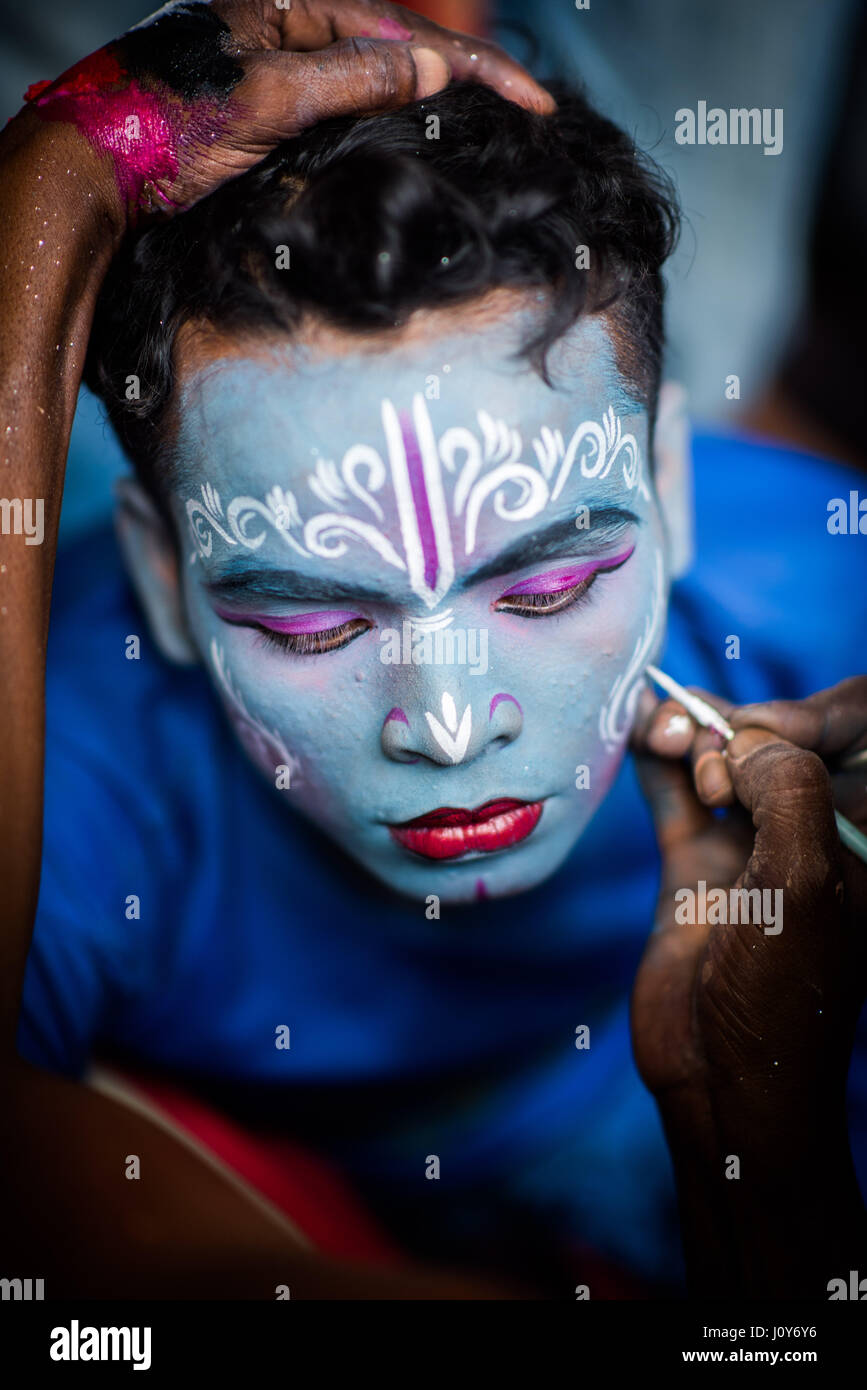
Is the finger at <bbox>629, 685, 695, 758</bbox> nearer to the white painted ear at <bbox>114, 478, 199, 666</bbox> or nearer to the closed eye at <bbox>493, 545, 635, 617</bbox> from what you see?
the closed eye at <bbox>493, 545, 635, 617</bbox>

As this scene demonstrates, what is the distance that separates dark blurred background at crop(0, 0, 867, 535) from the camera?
52.6 inches

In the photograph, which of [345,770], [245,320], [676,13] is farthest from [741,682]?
[676,13]

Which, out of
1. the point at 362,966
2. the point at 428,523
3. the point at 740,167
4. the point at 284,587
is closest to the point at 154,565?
the point at 284,587

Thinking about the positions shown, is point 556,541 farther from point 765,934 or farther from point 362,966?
point 362,966

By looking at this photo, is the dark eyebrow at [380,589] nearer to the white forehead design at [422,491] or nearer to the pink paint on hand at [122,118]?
the white forehead design at [422,491]

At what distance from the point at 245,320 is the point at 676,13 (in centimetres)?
104

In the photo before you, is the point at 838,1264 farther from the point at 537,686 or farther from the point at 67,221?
the point at 67,221

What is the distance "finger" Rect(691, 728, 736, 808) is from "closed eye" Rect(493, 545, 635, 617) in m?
0.17

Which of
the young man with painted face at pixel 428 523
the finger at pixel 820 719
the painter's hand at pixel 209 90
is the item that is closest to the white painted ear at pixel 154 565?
the young man with painted face at pixel 428 523

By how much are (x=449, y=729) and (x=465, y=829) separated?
0.36 ft

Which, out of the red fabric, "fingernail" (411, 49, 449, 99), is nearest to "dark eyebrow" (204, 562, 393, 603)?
"fingernail" (411, 49, 449, 99)

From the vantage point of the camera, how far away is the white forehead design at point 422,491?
30.2 inches

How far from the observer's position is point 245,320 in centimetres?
79

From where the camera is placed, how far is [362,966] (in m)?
1.09
